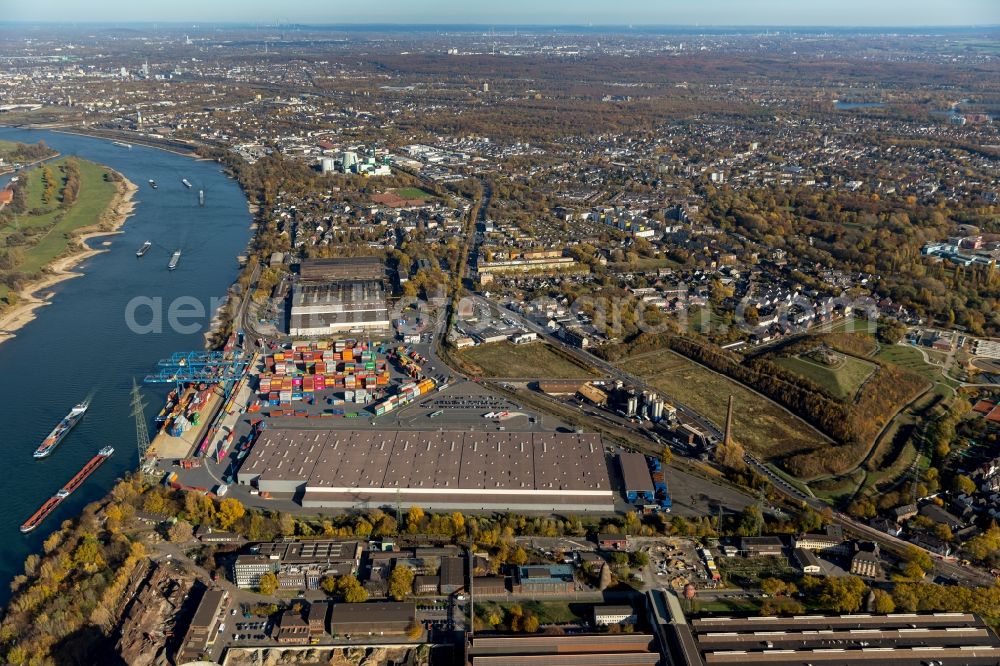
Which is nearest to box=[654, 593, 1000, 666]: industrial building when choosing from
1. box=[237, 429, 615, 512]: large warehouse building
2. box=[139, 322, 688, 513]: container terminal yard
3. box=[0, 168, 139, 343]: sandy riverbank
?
box=[139, 322, 688, 513]: container terminal yard

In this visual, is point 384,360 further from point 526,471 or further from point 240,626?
point 240,626

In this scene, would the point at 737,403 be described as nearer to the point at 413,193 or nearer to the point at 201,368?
the point at 201,368

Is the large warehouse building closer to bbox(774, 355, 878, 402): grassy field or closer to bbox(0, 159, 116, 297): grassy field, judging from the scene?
bbox(774, 355, 878, 402): grassy field

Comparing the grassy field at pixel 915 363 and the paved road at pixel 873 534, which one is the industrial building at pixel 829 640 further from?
the grassy field at pixel 915 363

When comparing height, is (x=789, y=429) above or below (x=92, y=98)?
below

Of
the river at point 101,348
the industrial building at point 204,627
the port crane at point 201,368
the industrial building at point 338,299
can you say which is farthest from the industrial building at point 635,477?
the river at point 101,348

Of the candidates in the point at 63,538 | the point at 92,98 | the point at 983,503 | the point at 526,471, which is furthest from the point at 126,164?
the point at 983,503
